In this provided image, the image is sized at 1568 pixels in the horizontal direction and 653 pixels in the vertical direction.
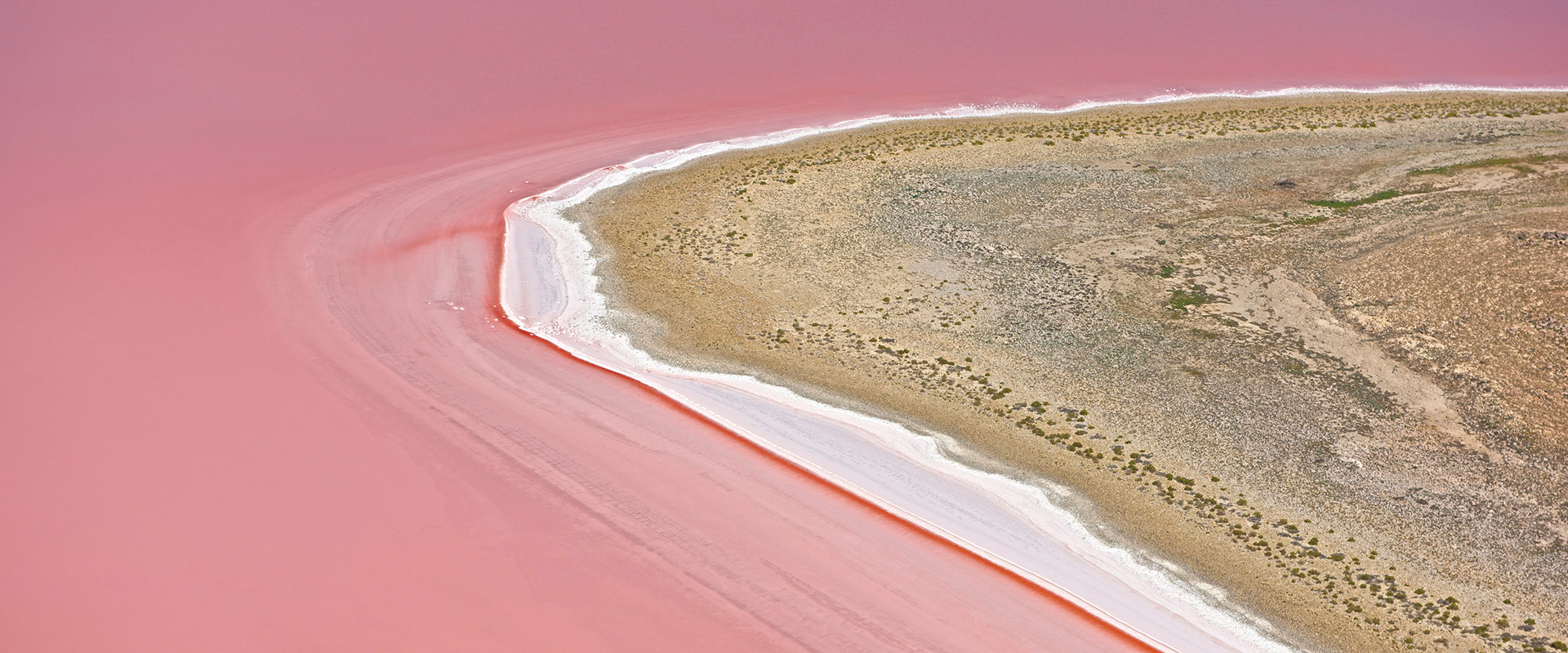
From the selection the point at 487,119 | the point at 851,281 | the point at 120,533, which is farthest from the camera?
the point at 487,119

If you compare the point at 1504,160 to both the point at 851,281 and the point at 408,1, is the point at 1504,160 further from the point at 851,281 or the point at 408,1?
the point at 408,1

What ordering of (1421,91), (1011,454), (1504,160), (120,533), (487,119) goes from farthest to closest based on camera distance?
(1421,91), (487,119), (1504,160), (1011,454), (120,533)

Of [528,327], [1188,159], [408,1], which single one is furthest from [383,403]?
[1188,159]

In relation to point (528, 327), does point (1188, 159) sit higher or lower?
higher

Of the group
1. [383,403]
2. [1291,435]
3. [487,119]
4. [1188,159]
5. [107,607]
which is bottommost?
[107,607]

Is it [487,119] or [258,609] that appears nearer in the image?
[258,609]

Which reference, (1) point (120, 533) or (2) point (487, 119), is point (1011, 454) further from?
(2) point (487, 119)
